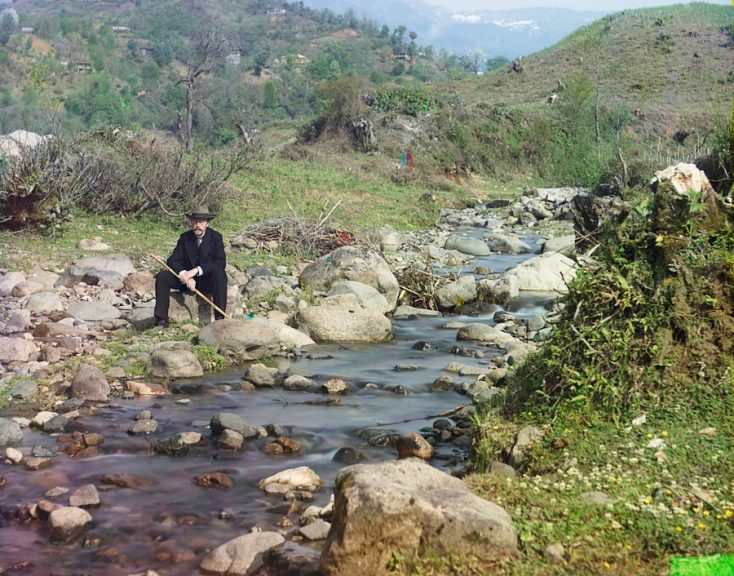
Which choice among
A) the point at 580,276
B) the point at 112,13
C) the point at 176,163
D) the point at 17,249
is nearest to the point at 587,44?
the point at 176,163

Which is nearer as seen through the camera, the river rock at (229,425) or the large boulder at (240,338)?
the river rock at (229,425)

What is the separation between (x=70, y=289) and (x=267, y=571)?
751 cm

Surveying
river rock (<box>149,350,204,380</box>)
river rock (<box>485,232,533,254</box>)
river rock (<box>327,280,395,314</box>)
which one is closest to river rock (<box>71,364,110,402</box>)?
river rock (<box>149,350,204,380</box>)

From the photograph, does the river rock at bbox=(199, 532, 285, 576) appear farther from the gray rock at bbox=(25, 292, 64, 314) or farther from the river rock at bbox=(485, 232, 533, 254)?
the river rock at bbox=(485, 232, 533, 254)

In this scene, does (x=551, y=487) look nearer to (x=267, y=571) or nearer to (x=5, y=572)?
(x=267, y=571)

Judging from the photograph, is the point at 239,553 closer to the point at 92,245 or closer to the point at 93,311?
the point at 93,311

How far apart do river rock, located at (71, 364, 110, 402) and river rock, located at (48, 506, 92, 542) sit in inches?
102

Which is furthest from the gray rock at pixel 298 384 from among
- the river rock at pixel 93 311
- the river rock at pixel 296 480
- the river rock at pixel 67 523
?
the river rock at pixel 67 523

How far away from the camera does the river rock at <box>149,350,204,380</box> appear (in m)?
8.63

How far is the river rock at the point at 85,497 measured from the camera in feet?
18.2

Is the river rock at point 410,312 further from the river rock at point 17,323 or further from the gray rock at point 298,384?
the river rock at point 17,323

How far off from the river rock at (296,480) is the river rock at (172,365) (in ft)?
9.50

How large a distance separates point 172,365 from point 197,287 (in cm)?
180

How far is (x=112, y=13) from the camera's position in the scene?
140 m
